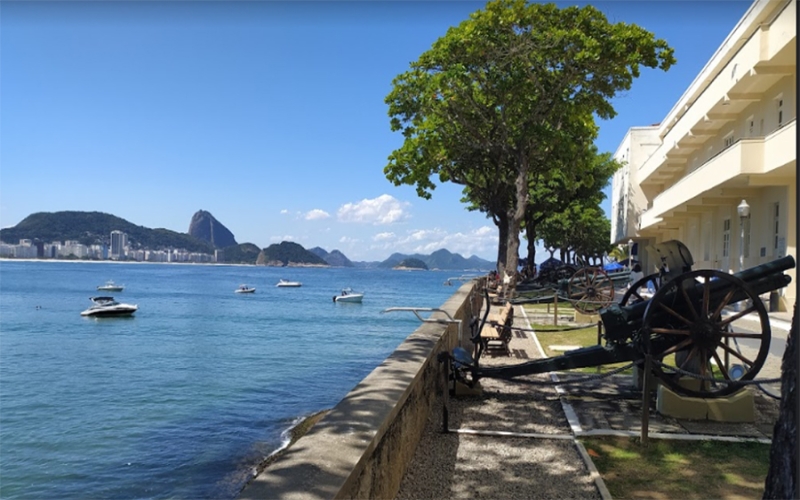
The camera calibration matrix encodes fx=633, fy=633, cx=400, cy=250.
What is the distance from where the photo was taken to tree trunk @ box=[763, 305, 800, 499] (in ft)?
9.48

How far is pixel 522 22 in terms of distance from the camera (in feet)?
69.2

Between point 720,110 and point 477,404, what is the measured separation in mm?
18885

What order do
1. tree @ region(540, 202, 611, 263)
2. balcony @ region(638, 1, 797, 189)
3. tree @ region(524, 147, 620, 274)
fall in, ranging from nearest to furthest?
balcony @ region(638, 1, 797, 189), tree @ region(524, 147, 620, 274), tree @ region(540, 202, 611, 263)

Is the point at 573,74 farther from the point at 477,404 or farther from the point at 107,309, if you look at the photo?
the point at 107,309

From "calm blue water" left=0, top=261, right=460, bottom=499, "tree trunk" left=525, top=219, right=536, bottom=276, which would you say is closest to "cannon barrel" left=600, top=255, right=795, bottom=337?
"calm blue water" left=0, top=261, right=460, bottom=499

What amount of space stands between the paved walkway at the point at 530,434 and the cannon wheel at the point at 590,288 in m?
10.3

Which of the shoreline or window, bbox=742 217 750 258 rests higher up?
window, bbox=742 217 750 258

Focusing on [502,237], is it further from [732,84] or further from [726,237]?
[732,84]


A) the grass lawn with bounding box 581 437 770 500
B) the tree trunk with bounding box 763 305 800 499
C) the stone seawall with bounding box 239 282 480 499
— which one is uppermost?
the tree trunk with bounding box 763 305 800 499

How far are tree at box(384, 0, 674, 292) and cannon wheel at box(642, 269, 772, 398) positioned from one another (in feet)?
49.4

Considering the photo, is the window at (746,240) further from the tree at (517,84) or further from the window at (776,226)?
the tree at (517,84)

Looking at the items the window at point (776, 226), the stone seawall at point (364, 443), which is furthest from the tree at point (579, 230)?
the stone seawall at point (364, 443)

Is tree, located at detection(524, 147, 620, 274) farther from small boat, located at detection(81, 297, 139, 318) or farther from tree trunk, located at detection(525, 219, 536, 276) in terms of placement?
small boat, located at detection(81, 297, 139, 318)

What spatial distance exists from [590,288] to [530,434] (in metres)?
13.6
